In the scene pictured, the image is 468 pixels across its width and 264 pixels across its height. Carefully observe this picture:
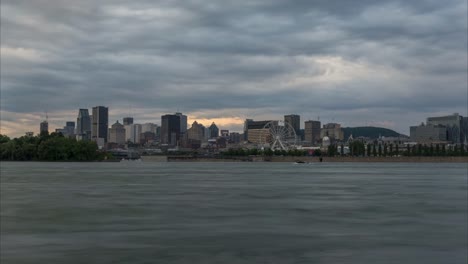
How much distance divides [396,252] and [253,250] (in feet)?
20.5

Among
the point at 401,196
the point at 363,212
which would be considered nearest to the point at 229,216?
the point at 363,212

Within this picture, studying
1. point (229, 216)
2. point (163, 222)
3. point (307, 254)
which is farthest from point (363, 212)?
point (307, 254)

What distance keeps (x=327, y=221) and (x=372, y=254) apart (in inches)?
442

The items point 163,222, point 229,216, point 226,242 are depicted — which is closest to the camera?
point 226,242

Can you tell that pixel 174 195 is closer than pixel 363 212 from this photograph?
No

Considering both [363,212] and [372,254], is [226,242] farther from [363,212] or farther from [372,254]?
[363,212]

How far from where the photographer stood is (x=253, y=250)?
1067 inches

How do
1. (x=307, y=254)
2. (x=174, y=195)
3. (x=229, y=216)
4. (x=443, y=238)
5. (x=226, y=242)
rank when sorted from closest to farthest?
(x=307, y=254) → (x=226, y=242) → (x=443, y=238) → (x=229, y=216) → (x=174, y=195)

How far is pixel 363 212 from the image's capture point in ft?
141

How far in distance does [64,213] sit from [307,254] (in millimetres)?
21238

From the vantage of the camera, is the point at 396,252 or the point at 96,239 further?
the point at 96,239

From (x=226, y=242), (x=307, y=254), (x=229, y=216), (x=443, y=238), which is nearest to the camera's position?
(x=307, y=254)

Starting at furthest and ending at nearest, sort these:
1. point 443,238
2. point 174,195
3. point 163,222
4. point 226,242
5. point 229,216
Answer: point 174,195 < point 229,216 < point 163,222 < point 443,238 < point 226,242

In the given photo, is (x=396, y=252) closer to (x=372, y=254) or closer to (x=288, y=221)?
(x=372, y=254)
